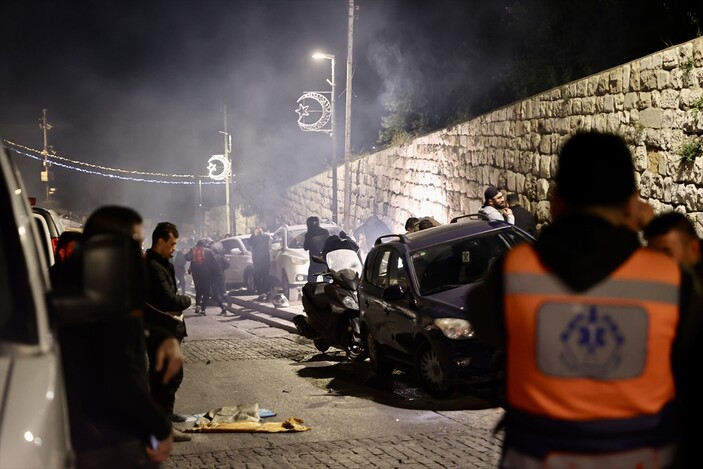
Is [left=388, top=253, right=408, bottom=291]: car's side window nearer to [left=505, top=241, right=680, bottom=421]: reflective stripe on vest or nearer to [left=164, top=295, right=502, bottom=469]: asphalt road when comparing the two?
[left=164, top=295, right=502, bottom=469]: asphalt road

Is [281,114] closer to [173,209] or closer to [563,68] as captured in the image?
[563,68]

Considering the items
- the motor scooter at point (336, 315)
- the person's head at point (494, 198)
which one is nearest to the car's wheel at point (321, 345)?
the motor scooter at point (336, 315)

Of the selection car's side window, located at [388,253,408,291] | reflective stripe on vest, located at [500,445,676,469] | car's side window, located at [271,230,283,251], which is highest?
reflective stripe on vest, located at [500,445,676,469]

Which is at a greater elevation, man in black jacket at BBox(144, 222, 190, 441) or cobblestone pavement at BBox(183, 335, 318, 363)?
man in black jacket at BBox(144, 222, 190, 441)

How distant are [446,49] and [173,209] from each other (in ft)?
208

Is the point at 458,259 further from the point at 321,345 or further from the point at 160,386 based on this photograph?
the point at 160,386

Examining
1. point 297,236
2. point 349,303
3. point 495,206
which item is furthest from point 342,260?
point 297,236

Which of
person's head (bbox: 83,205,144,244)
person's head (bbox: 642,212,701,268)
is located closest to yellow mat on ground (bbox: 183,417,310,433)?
person's head (bbox: 83,205,144,244)

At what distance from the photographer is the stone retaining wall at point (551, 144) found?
11.5 metres

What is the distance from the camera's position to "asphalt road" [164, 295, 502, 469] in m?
7.63

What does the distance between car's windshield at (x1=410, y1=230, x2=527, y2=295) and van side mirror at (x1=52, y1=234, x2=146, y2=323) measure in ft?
25.4

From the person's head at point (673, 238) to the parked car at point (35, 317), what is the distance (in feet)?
7.35

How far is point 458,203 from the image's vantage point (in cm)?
2019

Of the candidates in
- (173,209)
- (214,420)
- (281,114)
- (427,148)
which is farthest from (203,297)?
(173,209)
